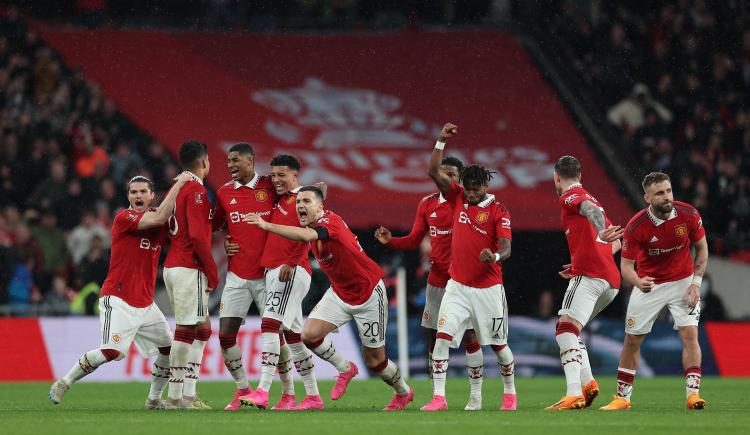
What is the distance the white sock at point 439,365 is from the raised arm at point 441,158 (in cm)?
169

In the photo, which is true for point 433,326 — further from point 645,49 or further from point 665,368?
point 645,49

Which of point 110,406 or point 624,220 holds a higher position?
point 624,220

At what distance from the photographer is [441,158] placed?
550 inches

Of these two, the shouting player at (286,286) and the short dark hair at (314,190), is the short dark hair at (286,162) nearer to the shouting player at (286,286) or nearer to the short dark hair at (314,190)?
the shouting player at (286,286)

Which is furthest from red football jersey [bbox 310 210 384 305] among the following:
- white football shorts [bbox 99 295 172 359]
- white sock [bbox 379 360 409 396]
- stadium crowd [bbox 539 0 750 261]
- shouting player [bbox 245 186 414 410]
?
stadium crowd [bbox 539 0 750 261]

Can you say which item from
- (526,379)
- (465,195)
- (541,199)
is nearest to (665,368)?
(526,379)

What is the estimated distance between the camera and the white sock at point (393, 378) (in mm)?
14050

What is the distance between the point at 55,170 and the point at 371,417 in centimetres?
1343

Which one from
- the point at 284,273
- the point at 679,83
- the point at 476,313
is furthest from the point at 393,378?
the point at 679,83

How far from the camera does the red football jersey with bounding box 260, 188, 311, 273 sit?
14219 mm

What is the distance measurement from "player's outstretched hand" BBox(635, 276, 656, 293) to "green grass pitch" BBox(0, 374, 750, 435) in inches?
49.4

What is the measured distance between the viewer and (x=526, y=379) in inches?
879

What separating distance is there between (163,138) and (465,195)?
1488cm

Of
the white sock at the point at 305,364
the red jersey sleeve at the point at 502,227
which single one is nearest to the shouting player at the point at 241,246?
the white sock at the point at 305,364
